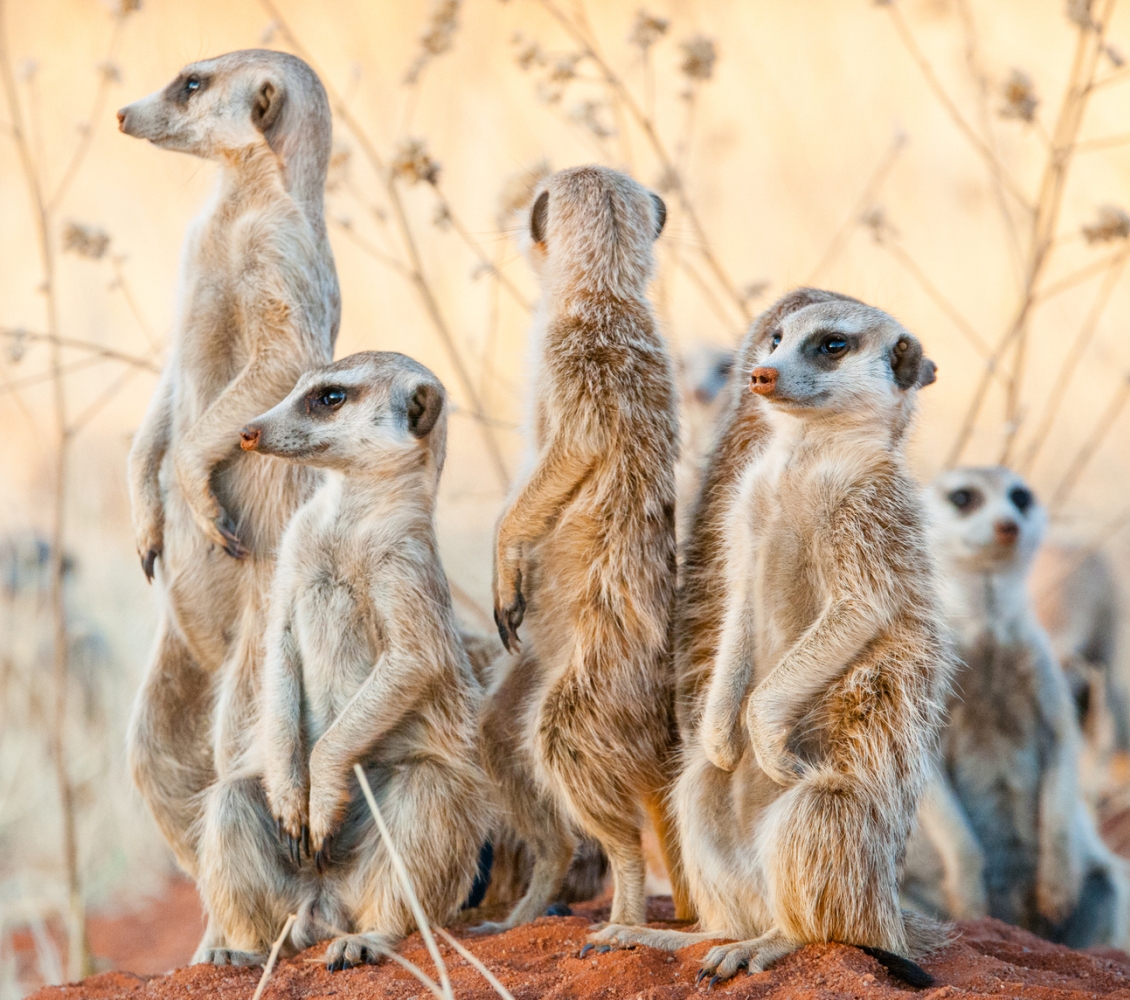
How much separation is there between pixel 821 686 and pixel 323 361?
1.38m

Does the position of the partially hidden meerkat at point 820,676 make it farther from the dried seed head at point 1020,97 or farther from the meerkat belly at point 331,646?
the dried seed head at point 1020,97

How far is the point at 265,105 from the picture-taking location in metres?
3.03

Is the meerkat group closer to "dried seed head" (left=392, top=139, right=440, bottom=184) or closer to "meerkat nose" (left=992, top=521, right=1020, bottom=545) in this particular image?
"dried seed head" (left=392, top=139, right=440, bottom=184)

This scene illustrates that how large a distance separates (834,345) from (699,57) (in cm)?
175

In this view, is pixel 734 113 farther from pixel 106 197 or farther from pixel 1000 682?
pixel 1000 682

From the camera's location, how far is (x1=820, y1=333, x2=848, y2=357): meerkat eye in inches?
95.7

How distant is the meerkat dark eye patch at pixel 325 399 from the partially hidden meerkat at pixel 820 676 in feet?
2.69

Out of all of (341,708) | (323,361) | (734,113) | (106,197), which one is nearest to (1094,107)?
(734,113)

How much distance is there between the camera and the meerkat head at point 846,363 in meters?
2.38

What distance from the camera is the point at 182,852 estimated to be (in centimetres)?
305

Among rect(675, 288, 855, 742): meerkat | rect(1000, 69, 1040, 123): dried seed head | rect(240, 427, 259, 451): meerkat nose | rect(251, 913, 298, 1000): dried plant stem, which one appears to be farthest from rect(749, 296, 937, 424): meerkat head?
rect(1000, 69, 1040, 123): dried seed head

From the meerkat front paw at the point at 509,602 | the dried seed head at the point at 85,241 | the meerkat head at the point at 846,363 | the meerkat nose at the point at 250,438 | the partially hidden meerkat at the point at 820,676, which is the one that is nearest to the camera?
the partially hidden meerkat at the point at 820,676

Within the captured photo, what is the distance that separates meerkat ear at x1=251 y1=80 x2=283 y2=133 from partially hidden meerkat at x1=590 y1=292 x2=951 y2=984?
135 centimetres

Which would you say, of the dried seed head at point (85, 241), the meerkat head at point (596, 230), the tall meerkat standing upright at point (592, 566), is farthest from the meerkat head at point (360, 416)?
the dried seed head at point (85, 241)
